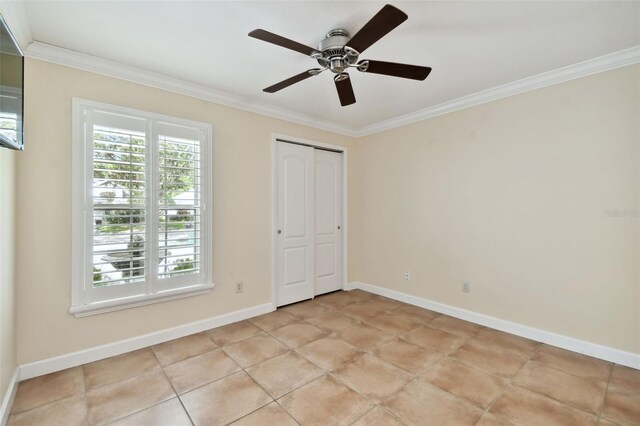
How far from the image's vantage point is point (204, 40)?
2.19m

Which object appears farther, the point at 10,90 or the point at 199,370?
the point at 199,370

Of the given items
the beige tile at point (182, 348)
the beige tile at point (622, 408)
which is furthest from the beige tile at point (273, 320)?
the beige tile at point (622, 408)

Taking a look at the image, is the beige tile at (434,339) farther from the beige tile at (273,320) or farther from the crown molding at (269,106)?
the crown molding at (269,106)

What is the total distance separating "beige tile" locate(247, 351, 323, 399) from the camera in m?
2.11

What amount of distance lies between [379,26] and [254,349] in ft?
8.88

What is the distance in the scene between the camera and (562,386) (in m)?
2.12

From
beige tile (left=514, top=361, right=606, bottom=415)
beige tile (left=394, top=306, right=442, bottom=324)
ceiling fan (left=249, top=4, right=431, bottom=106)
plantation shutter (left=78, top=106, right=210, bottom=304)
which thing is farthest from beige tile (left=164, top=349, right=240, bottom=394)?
ceiling fan (left=249, top=4, right=431, bottom=106)

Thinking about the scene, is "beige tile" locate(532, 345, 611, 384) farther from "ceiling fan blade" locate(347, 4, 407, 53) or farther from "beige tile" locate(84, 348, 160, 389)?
"beige tile" locate(84, 348, 160, 389)

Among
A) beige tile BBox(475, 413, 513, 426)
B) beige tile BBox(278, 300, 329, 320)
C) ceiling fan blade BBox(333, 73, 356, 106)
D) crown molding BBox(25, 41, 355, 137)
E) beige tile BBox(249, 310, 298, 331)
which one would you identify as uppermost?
crown molding BBox(25, 41, 355, 137)

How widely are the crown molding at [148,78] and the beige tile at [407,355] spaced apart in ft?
9.62

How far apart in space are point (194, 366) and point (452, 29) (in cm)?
327

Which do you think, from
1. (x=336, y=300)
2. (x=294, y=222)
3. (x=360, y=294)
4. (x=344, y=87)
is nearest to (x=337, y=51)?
(x=344, y=87)

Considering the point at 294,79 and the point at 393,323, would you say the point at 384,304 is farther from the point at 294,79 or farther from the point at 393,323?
the point at 294,79

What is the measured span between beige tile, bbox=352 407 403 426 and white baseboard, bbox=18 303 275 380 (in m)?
1.96
